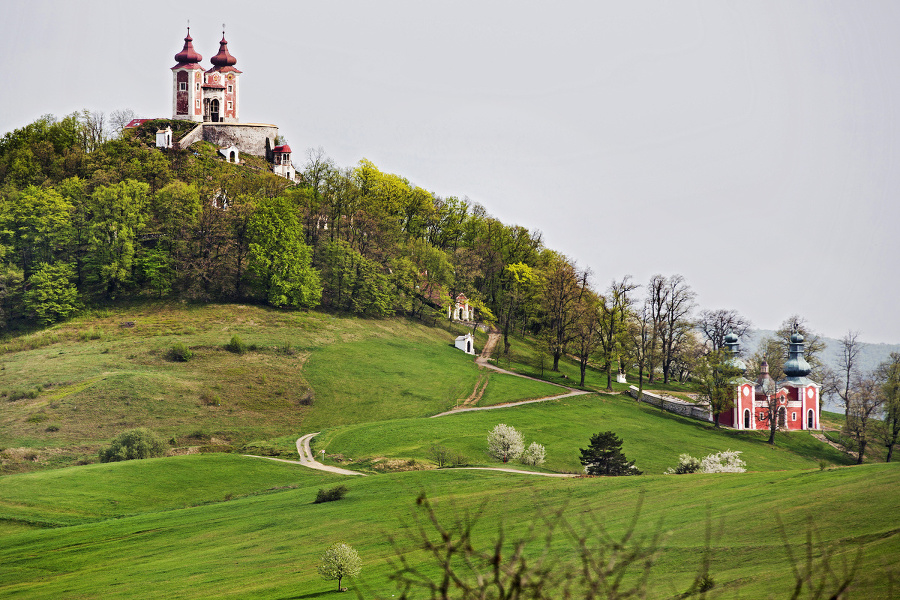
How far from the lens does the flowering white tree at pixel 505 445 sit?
200 feet

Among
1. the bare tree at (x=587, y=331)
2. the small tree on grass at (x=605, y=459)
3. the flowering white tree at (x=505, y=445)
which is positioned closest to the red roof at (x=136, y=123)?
the bare tree at (x=587, y=331)

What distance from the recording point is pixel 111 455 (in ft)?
195

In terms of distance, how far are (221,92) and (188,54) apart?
6.55 m

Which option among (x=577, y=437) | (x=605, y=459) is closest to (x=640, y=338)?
(x=577, y=437)

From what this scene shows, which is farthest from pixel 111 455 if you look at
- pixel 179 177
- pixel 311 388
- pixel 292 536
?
pixel 179 177

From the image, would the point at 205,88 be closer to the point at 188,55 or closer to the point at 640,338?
the point at 188,55

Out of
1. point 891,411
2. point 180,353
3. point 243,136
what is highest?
point 243,136

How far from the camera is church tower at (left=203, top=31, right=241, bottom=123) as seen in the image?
11944cm

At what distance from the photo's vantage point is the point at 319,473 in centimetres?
5662

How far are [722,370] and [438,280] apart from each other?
3599 centimetres


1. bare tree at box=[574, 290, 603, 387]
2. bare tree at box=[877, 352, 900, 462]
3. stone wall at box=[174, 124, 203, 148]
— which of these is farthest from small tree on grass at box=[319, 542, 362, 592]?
stone wall at box=[174, 124, 203, 148]

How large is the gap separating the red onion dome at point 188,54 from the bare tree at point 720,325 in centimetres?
7551

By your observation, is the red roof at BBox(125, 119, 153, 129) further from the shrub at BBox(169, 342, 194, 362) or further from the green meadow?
the shrub at BBox(169, 342, 194, 362)

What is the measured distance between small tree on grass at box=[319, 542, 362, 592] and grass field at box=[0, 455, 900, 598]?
87 cm
